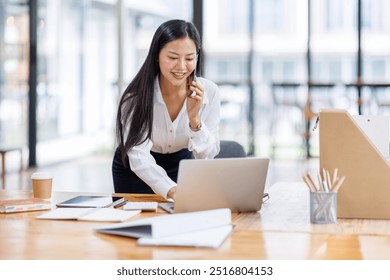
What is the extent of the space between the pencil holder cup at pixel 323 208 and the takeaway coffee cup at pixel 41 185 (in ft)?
3.09

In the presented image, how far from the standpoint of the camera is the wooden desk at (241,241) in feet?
5.27

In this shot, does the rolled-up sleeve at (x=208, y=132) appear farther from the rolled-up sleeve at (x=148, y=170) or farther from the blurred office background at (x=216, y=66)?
the blurred office background at (x=216, y=66)

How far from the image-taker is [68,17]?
820cm

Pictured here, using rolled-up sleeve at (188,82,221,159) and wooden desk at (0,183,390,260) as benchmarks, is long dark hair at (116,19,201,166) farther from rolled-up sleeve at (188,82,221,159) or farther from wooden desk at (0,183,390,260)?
wooden desk at (0,183,390,260)

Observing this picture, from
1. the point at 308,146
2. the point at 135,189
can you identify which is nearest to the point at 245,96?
the point at 308,146

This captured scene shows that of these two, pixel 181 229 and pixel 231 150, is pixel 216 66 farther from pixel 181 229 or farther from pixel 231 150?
pixel 181 229

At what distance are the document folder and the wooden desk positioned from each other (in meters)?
0.06

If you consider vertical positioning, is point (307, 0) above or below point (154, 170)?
above

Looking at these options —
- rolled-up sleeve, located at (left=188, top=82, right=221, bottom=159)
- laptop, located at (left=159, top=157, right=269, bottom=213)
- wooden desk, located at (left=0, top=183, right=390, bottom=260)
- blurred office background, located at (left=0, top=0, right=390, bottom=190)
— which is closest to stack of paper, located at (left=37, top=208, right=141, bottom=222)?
wooden desk, located at (left=0, top=183, right=390, bottom=260)

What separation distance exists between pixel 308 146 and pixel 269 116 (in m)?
0.61

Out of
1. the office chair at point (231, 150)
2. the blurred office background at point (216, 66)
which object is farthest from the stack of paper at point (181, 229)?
the blurred office background at point (216, 66)

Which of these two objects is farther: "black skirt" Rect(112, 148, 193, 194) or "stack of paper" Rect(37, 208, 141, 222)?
"black skirt" Rect(112, 148, 193, 194)

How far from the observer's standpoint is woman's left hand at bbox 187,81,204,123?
8.62 ft
